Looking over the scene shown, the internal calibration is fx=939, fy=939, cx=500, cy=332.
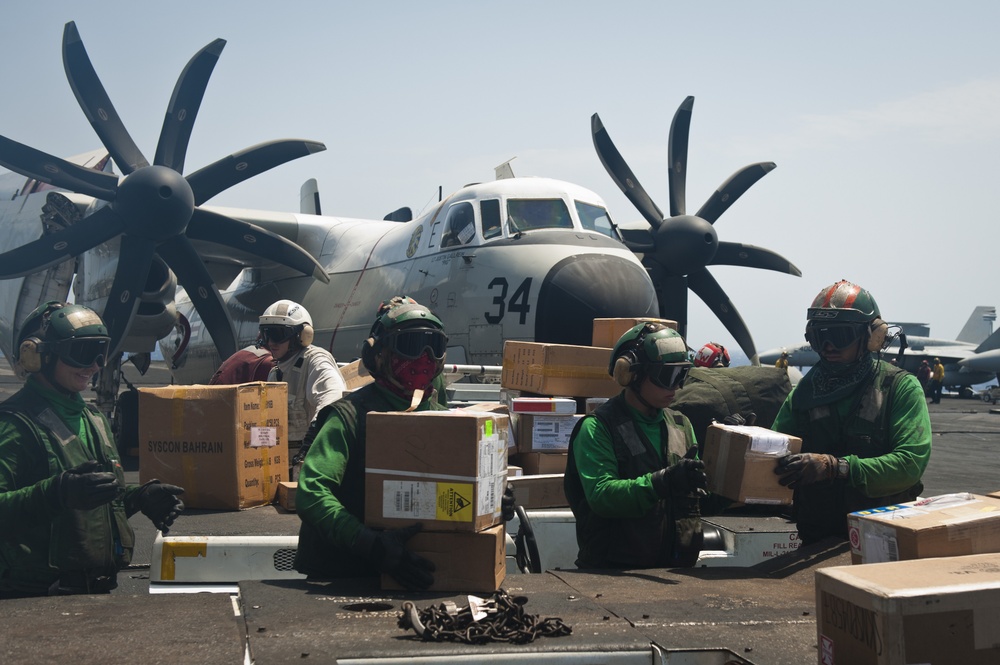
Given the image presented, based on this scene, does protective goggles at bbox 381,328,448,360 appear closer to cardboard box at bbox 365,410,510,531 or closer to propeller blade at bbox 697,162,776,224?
cardboard box at bbox 365,410,510,531

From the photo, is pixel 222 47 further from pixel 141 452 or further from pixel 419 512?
pixel 419 512

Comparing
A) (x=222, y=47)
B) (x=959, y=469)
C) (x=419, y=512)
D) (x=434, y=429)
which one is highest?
(x=222, y=47)

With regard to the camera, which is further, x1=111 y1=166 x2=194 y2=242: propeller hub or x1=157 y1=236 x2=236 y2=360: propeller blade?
x1=157 y1=236 x2=236 y2=360: propeller blade

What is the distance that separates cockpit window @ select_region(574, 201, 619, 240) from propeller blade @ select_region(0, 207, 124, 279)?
7457mm

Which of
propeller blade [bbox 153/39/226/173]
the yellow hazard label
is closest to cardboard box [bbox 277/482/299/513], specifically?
the yellow hazard label

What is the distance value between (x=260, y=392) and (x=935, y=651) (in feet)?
13.6

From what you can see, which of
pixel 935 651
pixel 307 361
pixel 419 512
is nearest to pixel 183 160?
pixel 307 361

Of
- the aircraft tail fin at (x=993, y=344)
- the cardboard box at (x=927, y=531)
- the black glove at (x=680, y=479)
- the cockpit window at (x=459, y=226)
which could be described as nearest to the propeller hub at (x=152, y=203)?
the cockpit window at (x=459, y=226)

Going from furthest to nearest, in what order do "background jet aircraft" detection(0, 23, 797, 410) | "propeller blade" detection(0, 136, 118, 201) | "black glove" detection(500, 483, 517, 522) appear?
"propeller blade" detection(0, 136, 118, 201) → "background jet aircraft" detection(0, 23, 797, 410) → "black glove" detection(500, 483, 517, 522)

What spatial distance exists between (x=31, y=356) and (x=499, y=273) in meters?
9.21

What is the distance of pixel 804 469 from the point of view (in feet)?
14.3

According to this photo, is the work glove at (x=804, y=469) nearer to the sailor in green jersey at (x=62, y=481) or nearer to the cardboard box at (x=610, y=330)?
the sailor in green jersey at (x=62, y=481)

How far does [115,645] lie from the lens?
2.81 meters

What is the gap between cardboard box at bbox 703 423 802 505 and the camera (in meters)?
4.25
